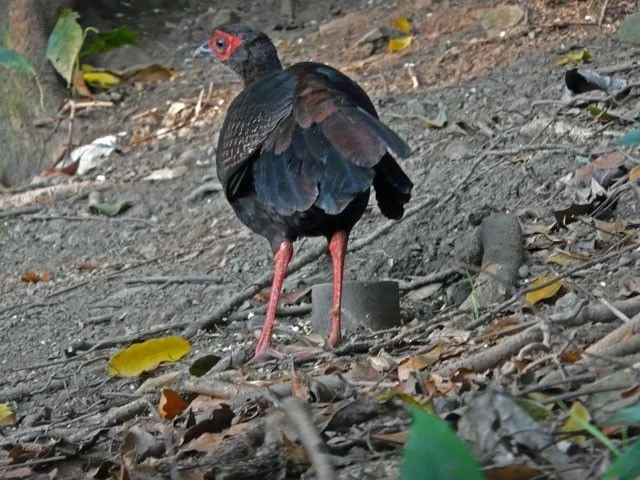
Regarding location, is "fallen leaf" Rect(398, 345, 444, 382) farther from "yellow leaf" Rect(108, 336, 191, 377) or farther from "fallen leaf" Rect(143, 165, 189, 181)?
"fallen leaf" Rect(143, 165, 189, 181)

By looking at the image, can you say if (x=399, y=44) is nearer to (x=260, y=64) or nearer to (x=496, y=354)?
(x=260, y=64)

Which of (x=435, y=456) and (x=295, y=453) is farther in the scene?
(x=295, y=453)

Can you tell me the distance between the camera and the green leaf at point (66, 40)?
8.30 metres

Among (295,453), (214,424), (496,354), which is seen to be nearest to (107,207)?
(214,424)

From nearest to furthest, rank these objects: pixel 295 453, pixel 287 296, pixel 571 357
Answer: pixel 295 453, pixel 571 357, pixel 287 296

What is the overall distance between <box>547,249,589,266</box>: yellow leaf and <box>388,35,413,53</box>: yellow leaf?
11.9 ft

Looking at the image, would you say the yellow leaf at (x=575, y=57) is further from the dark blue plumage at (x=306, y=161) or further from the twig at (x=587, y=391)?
the twig at (x=587, y=391)

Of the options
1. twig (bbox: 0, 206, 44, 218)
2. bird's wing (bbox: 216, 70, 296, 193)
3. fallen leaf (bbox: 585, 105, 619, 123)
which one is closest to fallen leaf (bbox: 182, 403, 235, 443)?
bird's wing (bbox: 216, 70, 296, 193)

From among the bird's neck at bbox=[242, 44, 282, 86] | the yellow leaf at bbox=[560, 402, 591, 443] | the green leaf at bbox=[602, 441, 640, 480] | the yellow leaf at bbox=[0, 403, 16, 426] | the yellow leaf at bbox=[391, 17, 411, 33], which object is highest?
the green leaf at bbox=[602, 441, 640, 480]

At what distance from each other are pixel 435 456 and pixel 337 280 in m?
3.08

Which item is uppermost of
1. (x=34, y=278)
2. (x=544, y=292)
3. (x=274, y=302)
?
(x=544, y=292)

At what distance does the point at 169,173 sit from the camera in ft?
25.0

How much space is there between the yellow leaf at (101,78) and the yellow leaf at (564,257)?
16.2 ft

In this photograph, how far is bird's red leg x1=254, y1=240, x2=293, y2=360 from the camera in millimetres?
4520
